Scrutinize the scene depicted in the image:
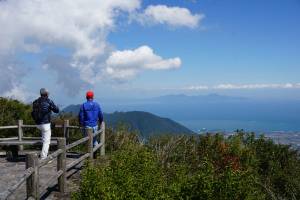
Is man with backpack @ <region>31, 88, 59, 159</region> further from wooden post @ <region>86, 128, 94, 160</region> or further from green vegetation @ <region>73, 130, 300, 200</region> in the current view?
green vegetation @ <region>73, 130, 300, 200</region>

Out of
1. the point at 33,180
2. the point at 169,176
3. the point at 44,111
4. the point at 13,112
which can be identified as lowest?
the point at 169,176

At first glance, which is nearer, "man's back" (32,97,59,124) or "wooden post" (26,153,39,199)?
"wooden post" (26,153,39,199)

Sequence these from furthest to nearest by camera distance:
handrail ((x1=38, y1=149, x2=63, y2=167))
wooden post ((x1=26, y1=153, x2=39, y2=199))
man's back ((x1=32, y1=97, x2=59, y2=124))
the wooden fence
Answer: man's back ((x1=32, y1=97, x2=59, y2=124))
handrail ((x1=38, y1=149, x2=63, y2=167))
wooden post ((x1=26, y1=153, x2=39, y2=199))
the wooden fence

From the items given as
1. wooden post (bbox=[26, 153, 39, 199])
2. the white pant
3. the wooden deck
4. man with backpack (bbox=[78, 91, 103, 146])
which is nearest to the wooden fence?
wooden post (bbox=[26, 153, 39, 199])

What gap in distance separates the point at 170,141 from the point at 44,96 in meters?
5.51

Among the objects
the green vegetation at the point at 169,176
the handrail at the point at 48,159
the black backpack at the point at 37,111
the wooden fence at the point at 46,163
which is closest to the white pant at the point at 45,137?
the black backpack at the point at 37,111

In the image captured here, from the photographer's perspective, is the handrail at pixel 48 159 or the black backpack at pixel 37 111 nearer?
the handrail at pixel 48 159

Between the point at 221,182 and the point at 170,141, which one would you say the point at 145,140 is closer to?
the point at 170,141

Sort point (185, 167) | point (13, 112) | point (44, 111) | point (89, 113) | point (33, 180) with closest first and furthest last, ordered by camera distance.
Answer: point (33, 180) < point (185, 167) < point (44, 111) < point (89, 113) < point (13, 112)

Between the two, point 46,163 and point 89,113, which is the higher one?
point 89,113

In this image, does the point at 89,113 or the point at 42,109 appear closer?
the point at 42,109

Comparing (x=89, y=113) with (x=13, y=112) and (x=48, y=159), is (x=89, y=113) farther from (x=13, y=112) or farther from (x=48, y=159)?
(x=13, y=112)

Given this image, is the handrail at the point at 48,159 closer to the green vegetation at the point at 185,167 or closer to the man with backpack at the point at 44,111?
the green vegetation at the point at 185,167

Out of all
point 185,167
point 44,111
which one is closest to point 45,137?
point 44,111
